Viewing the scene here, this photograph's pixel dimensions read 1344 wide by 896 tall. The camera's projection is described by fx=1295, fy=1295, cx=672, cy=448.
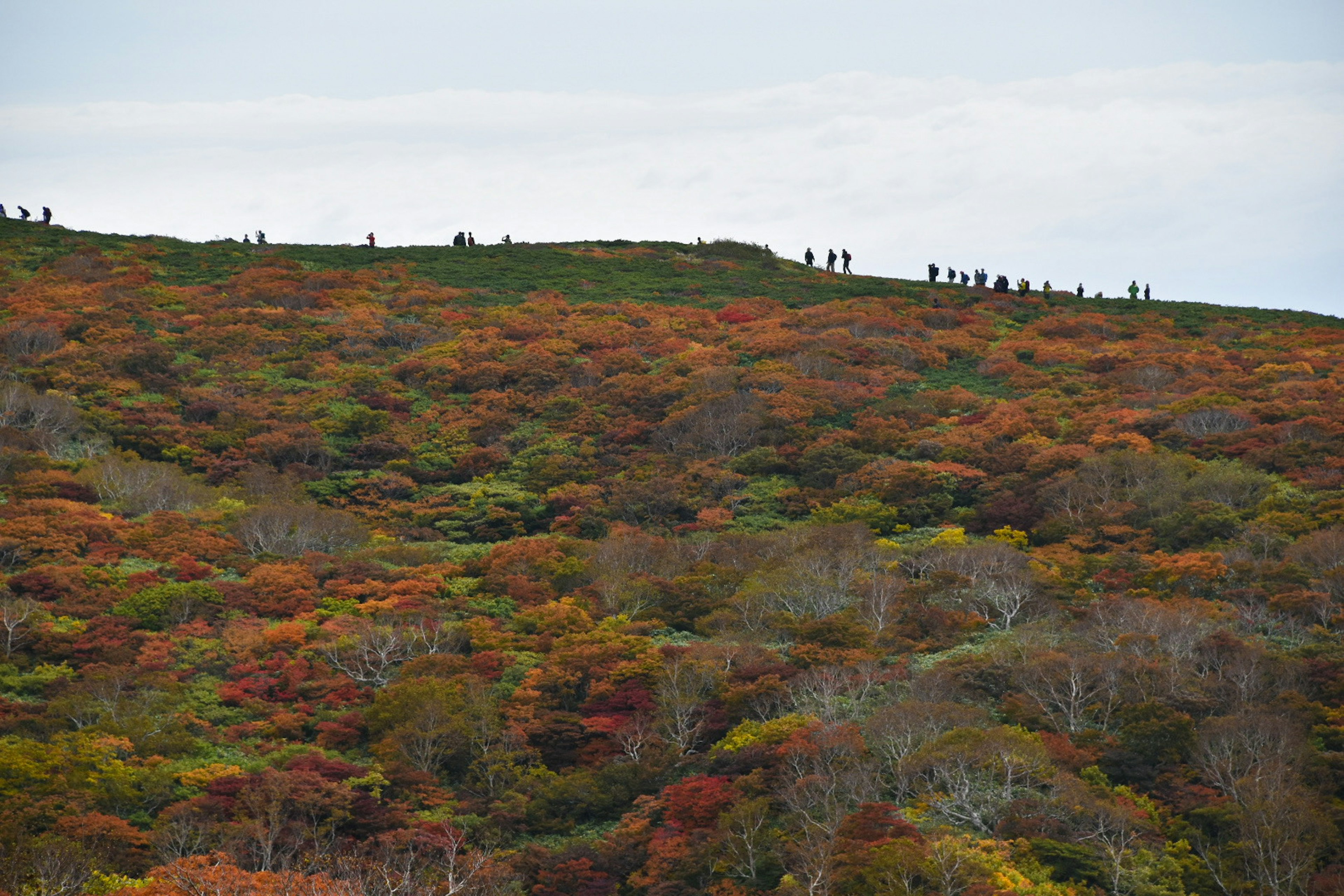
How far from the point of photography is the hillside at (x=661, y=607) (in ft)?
84.5

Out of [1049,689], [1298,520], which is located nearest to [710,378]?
[1298,520]

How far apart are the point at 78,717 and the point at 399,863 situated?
30.2ft

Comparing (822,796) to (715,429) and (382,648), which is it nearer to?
(382,648)

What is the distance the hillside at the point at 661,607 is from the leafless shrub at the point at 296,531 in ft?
0.54

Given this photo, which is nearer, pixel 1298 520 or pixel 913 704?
pixel 913 704

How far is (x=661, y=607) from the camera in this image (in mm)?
37562

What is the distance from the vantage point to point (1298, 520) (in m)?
38.2

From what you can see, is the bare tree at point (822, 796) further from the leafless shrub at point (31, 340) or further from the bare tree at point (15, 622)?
the leafless shrub at point (31, 340)

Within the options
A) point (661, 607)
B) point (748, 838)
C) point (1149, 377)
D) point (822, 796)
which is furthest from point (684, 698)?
point (1149, 377)

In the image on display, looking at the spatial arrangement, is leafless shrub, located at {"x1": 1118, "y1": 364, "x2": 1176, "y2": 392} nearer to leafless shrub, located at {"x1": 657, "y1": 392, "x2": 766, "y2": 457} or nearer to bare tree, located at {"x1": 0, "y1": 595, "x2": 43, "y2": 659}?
leafless shrub, located at {"x1": 657, "y1": 392, "x2": 766, "y2": 457}


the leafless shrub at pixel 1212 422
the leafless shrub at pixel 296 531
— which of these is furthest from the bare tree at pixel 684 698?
the leafless shrub at pixel 1212 422

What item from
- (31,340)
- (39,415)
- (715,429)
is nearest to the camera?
(39,415)

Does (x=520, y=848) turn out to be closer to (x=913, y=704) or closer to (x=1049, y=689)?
(x=913, y=704)

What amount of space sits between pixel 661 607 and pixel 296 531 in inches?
527
